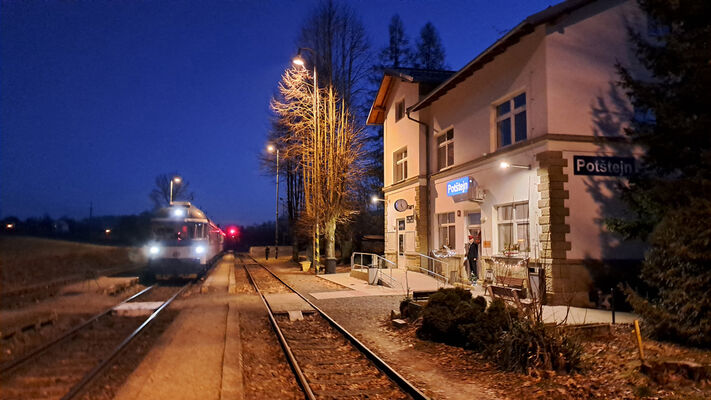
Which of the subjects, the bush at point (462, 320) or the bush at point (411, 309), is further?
the bush at point (411, 309)

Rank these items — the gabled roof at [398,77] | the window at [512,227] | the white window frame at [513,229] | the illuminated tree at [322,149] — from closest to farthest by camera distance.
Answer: the white window frame at [513,229], the window at [512,227], the gabled roof at [398,77], the illuminated tree at [322,149]

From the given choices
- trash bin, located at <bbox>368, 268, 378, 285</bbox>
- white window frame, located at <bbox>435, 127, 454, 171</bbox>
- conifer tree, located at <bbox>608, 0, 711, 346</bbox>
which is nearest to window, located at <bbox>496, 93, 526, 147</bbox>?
white window frame, located at <bbox>435, 127, 454, 171</bbox>

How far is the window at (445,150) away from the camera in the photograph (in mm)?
19938

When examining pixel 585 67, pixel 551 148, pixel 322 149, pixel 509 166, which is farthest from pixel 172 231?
pixel 585 67

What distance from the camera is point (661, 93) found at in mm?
9211

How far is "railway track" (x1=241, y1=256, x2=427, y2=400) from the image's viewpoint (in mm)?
6465

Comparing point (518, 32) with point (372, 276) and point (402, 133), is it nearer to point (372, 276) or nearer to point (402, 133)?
point (372, 276)

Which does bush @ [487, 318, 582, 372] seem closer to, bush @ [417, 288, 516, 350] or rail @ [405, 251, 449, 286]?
bush @ [417, 288, 516, 350]

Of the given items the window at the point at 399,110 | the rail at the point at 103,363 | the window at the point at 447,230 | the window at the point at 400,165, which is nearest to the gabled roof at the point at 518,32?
the window at the point at 447,230

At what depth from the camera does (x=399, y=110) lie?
25391 millimetres

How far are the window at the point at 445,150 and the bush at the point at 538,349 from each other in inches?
515

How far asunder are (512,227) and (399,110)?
1176 centimetres

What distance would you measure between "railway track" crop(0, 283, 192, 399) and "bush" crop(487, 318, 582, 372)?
590 centimetres

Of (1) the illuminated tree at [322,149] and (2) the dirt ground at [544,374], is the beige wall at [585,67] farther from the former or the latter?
(1) the illuminated tree at [322,149]
